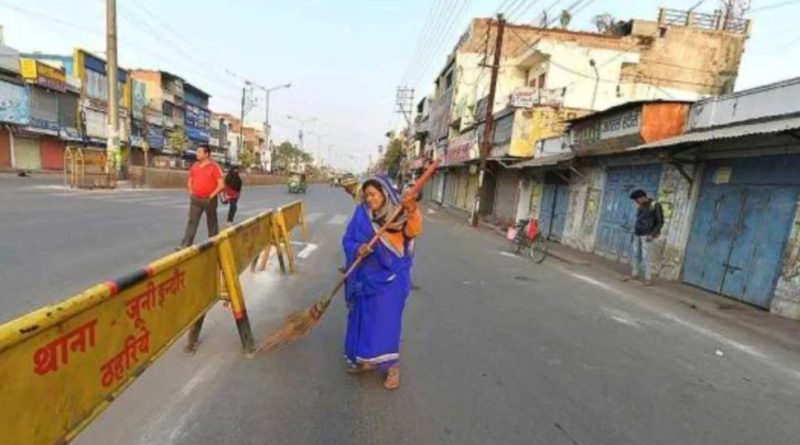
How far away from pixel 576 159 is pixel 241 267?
1300 cm

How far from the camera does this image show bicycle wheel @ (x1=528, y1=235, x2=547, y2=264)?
1162 cm

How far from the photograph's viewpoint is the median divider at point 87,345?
1545 millimetres

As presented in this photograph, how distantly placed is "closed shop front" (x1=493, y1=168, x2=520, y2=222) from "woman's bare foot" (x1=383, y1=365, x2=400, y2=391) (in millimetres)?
19391

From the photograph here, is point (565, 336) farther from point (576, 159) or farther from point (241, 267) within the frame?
point (576, 159)

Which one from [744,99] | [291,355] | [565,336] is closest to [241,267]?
[291,355]

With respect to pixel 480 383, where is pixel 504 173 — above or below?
above

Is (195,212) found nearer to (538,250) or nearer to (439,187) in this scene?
(538,250)

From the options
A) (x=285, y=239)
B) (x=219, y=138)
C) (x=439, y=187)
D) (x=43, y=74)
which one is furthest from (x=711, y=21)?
(x=219, y=138)

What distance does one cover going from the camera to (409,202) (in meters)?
3.52

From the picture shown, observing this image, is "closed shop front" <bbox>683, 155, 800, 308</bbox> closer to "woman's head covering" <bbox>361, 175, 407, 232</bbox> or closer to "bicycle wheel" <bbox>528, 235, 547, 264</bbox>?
"bicycle wheel" <bbox>528, 235, 547, 264</bbox>

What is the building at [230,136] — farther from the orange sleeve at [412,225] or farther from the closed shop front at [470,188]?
the orange sleeve at [412,225]

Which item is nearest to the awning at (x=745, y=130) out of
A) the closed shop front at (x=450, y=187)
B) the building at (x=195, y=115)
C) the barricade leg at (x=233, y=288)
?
the barricade leg at (x=233, y=288)

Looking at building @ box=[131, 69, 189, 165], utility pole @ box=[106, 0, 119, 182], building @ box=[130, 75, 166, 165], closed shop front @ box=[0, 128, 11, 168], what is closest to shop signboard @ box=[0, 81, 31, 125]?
closed shop front @ box=[0, 128, 11, 168]

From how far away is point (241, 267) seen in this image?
5109mm
